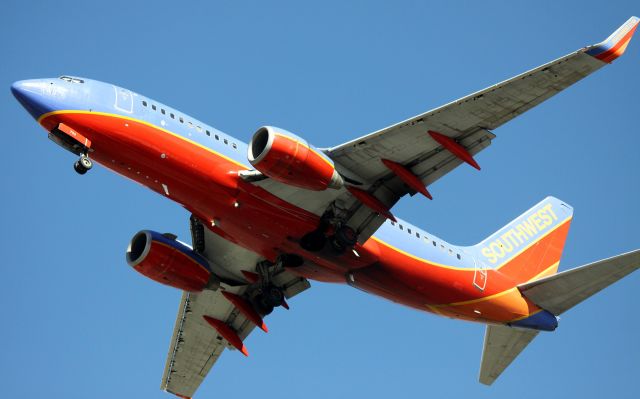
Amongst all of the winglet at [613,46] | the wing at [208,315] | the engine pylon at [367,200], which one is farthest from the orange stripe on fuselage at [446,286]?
the winglet at [613,46]

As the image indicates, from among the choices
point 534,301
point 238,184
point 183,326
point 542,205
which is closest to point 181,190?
point 238,184

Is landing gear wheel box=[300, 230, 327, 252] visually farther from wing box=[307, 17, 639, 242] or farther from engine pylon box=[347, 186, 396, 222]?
engine pylon box=[347, 186, 396, 222]

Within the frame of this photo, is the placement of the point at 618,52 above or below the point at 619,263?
above

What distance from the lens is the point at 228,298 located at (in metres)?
44.8

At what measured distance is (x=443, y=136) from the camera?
116 feet

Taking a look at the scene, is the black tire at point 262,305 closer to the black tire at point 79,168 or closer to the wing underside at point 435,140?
the wing underside at point 435,140

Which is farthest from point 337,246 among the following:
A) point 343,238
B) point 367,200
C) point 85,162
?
point 85,162

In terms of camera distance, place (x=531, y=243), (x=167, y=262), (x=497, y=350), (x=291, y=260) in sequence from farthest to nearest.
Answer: (x=531, y=243) → (x=497, y=350) → (x=167, y=262) → (x=291, y=260)

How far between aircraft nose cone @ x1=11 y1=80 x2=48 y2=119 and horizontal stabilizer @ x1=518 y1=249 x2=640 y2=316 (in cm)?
2137

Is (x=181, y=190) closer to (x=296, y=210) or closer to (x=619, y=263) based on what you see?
(x=296, y=210)

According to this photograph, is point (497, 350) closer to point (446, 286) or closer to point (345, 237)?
point (446, 286)

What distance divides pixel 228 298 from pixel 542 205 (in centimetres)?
1577

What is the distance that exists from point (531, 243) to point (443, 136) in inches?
470

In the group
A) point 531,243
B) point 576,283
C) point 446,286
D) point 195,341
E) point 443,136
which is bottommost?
point 195,341
